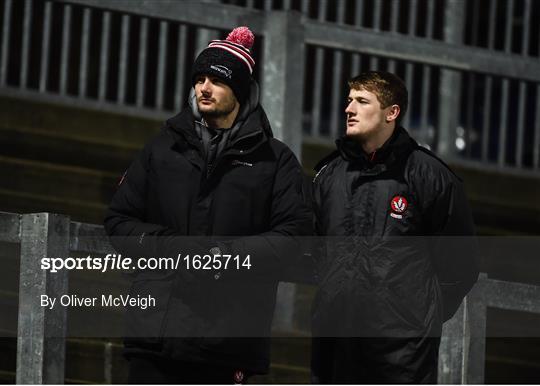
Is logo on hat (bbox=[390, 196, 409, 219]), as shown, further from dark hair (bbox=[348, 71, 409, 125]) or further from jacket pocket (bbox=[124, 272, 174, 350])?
jacket pocket (bbox=[124, 272, 174, 350])

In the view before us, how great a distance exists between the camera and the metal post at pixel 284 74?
827 centimetres

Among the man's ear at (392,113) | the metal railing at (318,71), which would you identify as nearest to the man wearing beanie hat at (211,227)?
the man's ear at (392,113)

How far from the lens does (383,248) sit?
563 cm

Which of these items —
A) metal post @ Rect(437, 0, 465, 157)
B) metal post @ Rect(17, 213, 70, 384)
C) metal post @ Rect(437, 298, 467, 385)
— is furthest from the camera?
metal post @ Rect(437, 0, 465, 157)

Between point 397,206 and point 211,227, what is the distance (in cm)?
63

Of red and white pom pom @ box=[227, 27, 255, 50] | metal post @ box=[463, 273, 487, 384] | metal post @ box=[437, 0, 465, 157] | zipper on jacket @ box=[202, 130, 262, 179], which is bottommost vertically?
metal post @ box=[463, 273, 487, 384]

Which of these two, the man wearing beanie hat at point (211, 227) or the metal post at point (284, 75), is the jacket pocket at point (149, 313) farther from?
the metal post at point (284, 75)

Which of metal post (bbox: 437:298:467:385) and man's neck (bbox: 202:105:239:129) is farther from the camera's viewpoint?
metal post (bbox: 437:298:467:385)

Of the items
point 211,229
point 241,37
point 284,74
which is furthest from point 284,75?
point 211,229

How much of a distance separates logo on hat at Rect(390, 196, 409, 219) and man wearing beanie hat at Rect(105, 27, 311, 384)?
287 mm

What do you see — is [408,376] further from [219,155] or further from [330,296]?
[219,155]

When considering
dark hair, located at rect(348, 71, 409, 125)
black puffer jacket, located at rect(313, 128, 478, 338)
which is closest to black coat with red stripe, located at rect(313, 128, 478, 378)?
black puffer jacket, located at rect(313, 128, 478, 338)

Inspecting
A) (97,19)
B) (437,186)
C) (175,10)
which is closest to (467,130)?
(97,19)

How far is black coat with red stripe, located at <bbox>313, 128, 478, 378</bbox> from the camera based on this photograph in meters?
5.62
